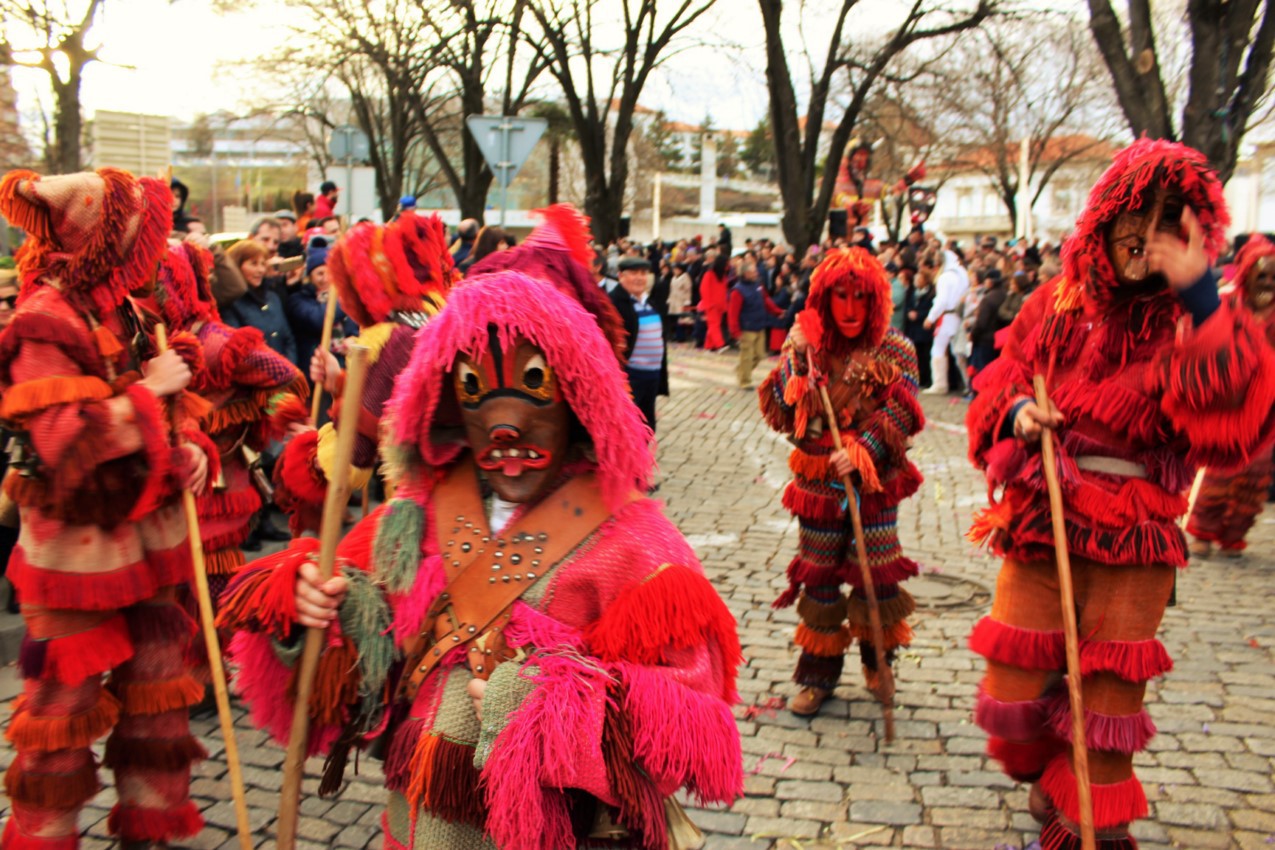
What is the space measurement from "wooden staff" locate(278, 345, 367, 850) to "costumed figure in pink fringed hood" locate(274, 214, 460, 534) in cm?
154

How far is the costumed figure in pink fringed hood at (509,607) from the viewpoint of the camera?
2236mm

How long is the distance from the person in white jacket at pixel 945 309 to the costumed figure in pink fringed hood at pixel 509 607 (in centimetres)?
1380

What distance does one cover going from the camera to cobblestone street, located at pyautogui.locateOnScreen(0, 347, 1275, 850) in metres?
4.05

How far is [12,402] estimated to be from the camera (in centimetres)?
327

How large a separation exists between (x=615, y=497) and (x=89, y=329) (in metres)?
A: 2.09

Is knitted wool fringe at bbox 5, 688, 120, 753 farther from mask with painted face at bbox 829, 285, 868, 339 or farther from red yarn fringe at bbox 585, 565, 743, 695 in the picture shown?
mask with painted face at bbox 829, 285, 868, 339

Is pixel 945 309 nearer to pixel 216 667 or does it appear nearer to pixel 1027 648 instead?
pixel 1027 648

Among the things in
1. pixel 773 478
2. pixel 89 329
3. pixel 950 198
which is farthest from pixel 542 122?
pixel 950 198

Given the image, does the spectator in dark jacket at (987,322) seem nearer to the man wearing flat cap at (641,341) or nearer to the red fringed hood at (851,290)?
the man wearing flat cap at (641,341)

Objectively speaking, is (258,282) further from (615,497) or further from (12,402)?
(615,497)

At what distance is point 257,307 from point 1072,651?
652cm

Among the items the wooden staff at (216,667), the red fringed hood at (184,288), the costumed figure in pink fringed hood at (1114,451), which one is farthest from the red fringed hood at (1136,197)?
the red fringed hood at (184,288)

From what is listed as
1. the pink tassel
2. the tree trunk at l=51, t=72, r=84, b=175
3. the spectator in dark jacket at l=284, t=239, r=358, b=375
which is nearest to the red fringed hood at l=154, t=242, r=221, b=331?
the pink tassel

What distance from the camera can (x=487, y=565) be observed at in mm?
2512
